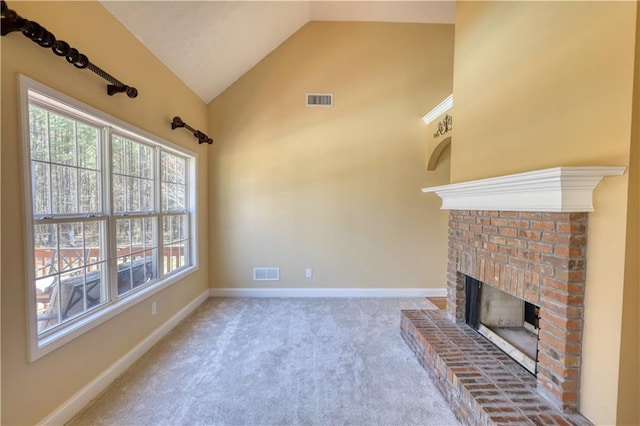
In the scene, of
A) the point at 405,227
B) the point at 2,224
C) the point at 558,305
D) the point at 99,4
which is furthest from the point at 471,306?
the point at 99,4

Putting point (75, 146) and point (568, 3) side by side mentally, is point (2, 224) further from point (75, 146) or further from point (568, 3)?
point (568, 3)

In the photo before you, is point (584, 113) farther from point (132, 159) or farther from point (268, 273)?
point (268, 273)

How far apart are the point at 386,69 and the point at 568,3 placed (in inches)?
109

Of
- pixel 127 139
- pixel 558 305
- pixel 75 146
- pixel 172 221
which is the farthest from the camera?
pixel 172 221

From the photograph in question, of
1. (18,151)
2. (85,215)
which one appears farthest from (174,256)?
(18,151)

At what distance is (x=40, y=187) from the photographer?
169cm

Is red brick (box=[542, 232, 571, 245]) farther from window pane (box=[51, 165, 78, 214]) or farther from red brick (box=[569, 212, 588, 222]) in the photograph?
window pane (box=[51, 165, 78, 214])

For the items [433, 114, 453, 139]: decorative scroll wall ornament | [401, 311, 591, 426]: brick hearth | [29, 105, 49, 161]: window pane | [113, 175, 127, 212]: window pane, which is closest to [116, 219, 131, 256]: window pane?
[113, 175, 127, 212]: window pane

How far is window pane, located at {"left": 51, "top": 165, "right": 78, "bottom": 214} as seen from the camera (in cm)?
179

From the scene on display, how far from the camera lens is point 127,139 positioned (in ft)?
8.14

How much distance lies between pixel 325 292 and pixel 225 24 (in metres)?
3.73

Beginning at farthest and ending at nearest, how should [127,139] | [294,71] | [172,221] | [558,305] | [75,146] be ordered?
[294,71] < [172,221] < [127,139] < [75,146] < [558,305]

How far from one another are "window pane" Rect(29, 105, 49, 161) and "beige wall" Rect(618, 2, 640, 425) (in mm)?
3226

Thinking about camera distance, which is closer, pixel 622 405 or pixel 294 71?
pixel 622 405
